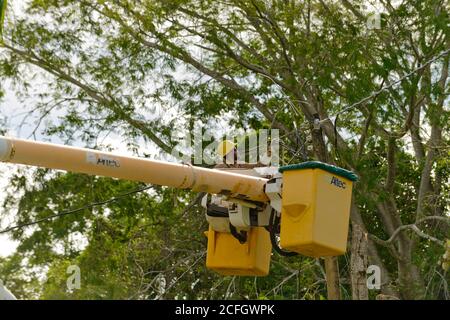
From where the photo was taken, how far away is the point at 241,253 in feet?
19.6

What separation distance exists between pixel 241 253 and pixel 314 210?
91cm

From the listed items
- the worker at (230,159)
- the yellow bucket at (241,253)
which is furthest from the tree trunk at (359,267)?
the worker at (230,159)

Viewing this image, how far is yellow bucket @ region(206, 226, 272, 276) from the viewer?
596 centimetres

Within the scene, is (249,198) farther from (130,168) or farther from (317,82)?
(317,82)

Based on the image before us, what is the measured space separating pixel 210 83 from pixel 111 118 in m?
1.25

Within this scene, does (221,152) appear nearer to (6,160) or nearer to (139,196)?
(6,160)

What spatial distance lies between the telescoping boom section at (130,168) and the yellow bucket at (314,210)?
0.85 feet

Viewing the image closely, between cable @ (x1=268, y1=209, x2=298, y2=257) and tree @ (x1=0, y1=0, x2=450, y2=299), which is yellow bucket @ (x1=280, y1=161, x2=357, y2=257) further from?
tree @ (x1=0, y1=0, x2=450, y2=299)

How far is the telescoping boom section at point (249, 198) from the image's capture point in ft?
15.8

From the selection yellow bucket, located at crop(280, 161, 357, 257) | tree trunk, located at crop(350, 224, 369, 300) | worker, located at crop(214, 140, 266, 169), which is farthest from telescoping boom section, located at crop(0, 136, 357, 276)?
tree trunk, located at crop(350, 224, 369, 300)

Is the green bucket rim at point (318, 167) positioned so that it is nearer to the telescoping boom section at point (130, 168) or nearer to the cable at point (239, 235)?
the telescoping boom section at point (130, 168)

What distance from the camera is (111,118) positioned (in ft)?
46.0
